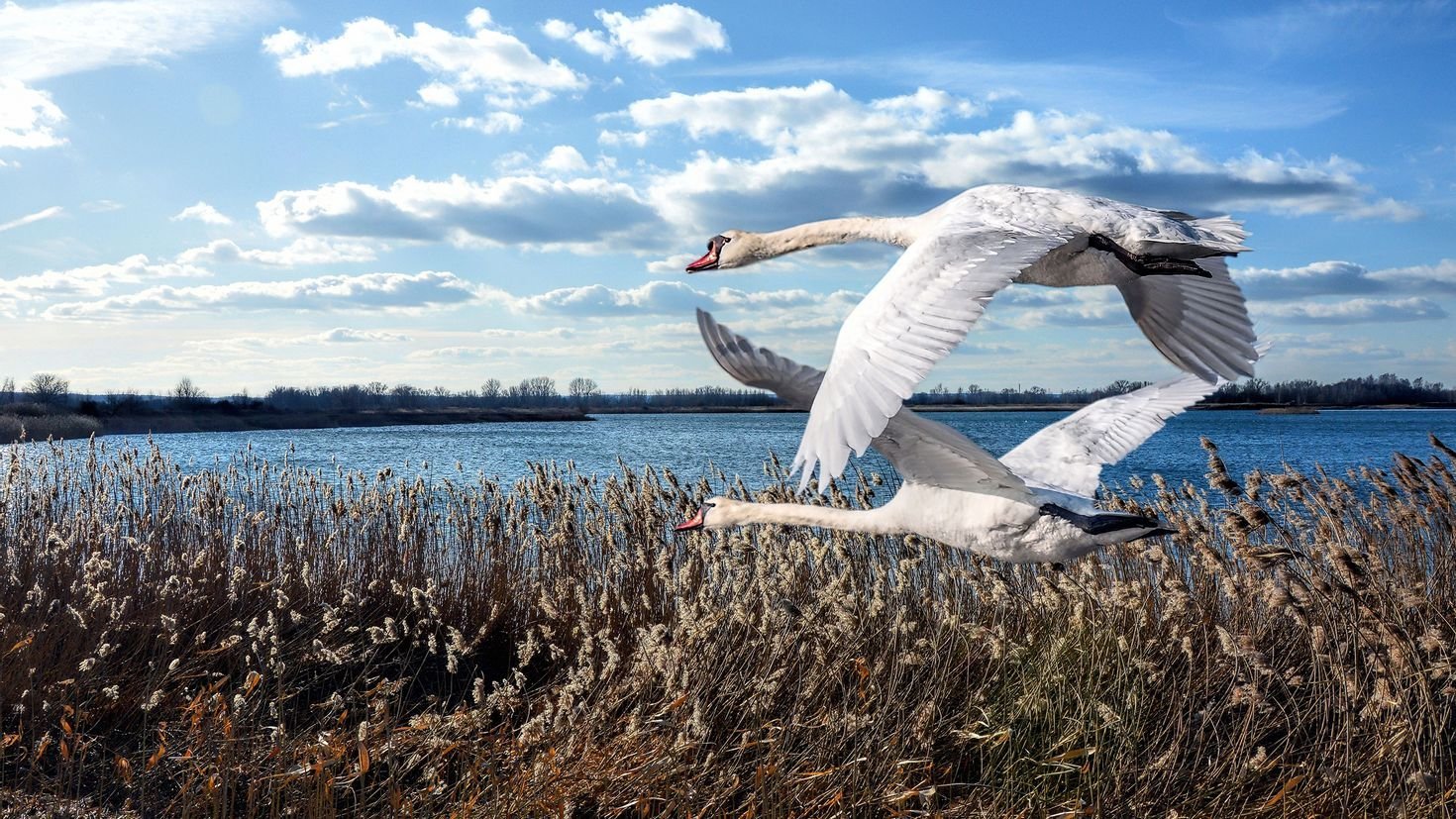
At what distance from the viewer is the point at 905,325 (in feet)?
7.67

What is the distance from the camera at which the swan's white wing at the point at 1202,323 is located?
276cm

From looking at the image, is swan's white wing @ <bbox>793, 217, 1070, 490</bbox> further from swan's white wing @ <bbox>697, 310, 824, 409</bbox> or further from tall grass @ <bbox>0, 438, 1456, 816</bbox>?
tall grass @ <bbox>0, 438, 1456, 816</bbox>

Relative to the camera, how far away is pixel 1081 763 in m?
5.33

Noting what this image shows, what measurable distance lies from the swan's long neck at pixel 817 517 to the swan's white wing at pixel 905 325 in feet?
2.47

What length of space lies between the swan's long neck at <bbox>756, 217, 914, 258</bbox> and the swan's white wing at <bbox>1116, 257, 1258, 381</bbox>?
619mm

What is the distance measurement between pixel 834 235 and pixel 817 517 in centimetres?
90

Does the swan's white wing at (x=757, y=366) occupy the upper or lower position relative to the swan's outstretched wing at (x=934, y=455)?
upper

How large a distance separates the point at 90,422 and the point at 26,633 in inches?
1597

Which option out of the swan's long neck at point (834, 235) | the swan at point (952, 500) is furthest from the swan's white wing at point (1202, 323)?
the swan's long neck at point (834, 235)

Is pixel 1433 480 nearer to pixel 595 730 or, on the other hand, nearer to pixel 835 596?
pixel 835 596

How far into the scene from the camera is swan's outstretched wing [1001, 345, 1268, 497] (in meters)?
3.74

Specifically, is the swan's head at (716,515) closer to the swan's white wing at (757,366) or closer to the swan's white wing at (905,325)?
the swan's white wing at (757,366)

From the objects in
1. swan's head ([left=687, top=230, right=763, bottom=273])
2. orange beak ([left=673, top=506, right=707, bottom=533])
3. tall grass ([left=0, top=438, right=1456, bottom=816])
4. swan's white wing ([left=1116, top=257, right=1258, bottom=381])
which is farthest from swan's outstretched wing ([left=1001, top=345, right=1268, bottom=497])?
swan's head ([left=687, top=230, right=763, bottom=273])

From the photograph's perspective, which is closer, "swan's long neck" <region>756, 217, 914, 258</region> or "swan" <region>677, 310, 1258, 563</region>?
"swan" <region>677, 310, 1258, 563</region>
